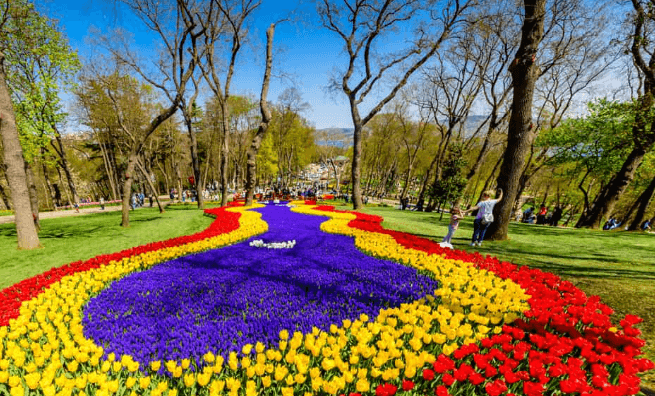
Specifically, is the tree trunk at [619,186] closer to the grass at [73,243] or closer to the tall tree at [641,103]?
the tall tree at [641,103]

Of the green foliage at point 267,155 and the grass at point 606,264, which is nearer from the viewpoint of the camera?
the grass at point 606,264

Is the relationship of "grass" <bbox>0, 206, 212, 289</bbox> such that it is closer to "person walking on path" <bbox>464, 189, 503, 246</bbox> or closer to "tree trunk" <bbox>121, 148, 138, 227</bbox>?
"tree trunk" <bbox>121, 148, 138, 227</bbox>

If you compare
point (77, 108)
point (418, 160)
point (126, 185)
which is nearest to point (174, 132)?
point (77, 108)

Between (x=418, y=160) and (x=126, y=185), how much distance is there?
40.7 metres

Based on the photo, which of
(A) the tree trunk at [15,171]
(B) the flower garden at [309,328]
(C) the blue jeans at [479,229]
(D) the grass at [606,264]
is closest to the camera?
(B) the flower garden at [309,328]

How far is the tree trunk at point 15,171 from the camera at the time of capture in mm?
7430

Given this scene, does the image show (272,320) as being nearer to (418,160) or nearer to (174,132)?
(174,132)

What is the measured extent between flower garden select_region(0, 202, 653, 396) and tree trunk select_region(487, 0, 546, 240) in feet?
11.4

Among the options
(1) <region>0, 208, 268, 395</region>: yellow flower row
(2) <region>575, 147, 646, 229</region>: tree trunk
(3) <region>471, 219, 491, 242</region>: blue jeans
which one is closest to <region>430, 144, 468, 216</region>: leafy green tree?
(2) <region>575, 147, 646, 229</region>: tree trunk

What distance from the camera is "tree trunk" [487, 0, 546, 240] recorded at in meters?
7.58

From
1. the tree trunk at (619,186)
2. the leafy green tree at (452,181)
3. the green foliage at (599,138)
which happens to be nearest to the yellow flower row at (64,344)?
the leafy green tree at (452,181)

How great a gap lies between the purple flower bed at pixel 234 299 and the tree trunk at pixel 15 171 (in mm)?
5622

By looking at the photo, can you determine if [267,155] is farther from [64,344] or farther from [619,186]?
[64,344]

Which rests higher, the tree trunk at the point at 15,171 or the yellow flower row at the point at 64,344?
the tree trunk at the point at 15,171
